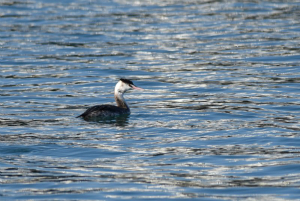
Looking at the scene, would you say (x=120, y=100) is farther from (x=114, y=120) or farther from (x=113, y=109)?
(x=114, y=120)

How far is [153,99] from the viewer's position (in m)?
19.4

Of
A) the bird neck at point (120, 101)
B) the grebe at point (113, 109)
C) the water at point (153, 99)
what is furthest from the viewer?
the bird neck at point (120, 101)

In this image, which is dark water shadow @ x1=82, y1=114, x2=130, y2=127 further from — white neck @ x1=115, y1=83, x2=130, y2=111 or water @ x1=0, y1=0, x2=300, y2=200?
white neck @ x1=115, y1=83, x2=130, y2=111

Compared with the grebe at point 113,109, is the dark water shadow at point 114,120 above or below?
below

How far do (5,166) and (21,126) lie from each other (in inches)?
129

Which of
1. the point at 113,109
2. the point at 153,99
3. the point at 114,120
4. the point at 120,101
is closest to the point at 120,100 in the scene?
the point at 120,101

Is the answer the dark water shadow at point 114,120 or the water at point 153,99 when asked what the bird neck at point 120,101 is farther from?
the dark water shadow at point 114,120

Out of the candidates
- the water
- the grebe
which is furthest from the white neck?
the water

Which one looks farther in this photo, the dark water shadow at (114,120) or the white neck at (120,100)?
the white neck at (120,100)

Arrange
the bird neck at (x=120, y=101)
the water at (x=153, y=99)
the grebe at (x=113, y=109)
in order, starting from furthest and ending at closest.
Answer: the bird neck at (x=120, y=101)
the grebe at (x=113, y=109)
the water at (x=153, y=99)

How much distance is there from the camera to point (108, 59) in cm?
2519

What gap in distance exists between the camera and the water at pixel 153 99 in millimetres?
12062

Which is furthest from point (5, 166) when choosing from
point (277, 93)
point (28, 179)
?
point (277, 93)

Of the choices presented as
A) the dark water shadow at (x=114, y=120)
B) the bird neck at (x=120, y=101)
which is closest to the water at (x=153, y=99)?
the dark water shadow at (x=114, y=120)
